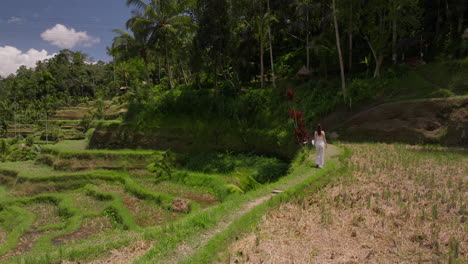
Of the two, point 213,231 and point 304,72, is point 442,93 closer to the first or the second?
point 304,72

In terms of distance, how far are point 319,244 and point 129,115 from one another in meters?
19.0

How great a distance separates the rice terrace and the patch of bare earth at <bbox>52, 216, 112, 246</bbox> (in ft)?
0.33

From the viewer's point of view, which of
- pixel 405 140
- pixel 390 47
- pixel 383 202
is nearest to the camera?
pixel 383 202

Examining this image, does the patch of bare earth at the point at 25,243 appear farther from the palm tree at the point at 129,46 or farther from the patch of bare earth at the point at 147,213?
the palm tree at the point at 129,46

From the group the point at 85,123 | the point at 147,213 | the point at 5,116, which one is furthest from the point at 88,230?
the point at 5,116

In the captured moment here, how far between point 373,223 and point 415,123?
988 centimetres

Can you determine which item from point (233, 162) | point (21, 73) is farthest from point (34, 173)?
point (21, 73)

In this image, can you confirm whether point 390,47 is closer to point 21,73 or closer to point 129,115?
point 129,115

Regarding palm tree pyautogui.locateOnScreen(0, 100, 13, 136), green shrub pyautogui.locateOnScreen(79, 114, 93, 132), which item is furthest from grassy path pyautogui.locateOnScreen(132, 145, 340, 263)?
palm tree pyautogui.locateOnScreen(0, 100, 13, 136)

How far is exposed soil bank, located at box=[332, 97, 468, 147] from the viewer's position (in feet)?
39.5

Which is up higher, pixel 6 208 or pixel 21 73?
pixel 21 73

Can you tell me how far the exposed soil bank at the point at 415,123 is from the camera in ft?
39.5

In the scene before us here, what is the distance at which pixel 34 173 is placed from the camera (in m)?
17.3

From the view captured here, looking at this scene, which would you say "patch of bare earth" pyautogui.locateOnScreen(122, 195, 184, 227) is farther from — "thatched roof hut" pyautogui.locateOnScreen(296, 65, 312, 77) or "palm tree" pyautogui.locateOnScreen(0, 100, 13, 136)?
"palm tree" pyautogui.locateOnScreen(0, 100, 13, 136)
